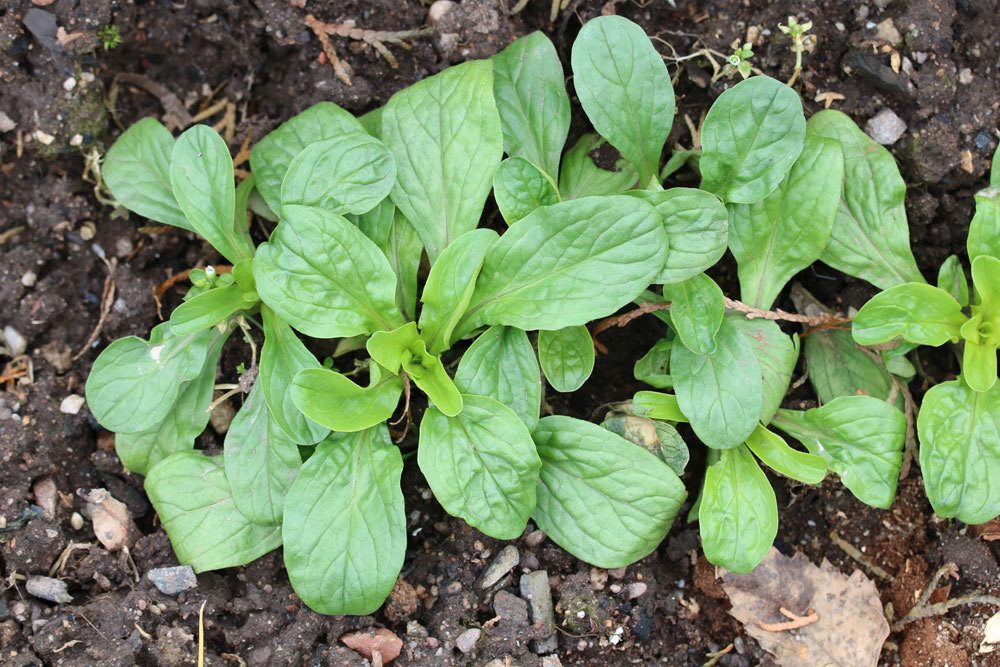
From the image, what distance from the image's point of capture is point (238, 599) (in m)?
2.71

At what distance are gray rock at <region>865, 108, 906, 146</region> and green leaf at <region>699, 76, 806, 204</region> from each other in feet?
1.44

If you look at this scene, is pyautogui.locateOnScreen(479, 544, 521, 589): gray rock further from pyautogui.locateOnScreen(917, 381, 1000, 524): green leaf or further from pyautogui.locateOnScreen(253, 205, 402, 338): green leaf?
pyautogui.locateOnScreen(917, 381, 1000, 524): green leaf

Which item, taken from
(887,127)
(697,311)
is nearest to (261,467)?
(697,311)

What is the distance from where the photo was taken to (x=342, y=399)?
251cm

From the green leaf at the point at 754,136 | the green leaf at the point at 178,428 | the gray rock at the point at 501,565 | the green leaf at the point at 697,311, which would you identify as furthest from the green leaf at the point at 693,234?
the green leaf at the point at 178,428

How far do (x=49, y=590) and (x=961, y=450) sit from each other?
8.78ft

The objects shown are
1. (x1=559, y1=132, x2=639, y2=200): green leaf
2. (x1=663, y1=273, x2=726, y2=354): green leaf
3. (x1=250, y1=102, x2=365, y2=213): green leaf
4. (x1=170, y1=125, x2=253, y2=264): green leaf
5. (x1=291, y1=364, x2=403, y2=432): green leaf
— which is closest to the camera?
(x1=291, y1=364, x2=403, y2=432): green leaf

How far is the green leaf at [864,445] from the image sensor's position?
266 centimetres

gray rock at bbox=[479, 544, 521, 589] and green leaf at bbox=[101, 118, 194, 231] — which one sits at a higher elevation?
green leaf at bbox=[101, 118, 194, 231]

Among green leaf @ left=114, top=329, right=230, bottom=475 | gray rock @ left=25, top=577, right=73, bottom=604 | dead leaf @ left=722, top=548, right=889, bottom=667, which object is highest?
green leaf @ left=114, top=329, right=230, bottom=475

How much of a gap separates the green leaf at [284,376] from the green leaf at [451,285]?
347 mm

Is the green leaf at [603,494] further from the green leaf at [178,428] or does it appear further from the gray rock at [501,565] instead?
the green leaf at [178,428]

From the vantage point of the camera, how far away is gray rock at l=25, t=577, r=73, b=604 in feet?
8.71

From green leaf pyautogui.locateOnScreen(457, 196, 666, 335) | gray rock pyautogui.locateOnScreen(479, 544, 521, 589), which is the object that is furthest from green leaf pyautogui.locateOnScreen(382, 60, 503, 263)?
gray rock pyautogui.locateOnScreen(479, 544, 521, 589)
